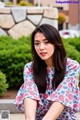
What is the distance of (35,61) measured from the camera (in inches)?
123

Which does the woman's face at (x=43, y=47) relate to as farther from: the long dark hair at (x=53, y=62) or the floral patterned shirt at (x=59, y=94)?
the floral patterned shirt at (x=59, y=94)

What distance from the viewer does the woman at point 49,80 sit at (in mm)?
2921

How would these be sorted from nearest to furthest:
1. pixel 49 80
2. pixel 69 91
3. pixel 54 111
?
pixel 54 111 < pixel 69 91 < pixel 49 80

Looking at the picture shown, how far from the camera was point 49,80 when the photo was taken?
305 cm

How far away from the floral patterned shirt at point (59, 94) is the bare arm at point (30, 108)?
30 millimetres

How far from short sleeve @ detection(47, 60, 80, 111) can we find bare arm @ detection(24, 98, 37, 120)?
12 centimetres

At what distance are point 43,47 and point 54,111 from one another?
1.50ft

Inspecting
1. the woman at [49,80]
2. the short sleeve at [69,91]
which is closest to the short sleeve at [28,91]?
the woman at [49,80]

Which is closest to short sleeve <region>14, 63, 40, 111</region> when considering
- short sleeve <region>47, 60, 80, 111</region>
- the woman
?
the woman

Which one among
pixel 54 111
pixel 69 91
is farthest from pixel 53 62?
pixel 54 111

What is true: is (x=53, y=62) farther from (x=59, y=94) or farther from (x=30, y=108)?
(x=30, y=108)

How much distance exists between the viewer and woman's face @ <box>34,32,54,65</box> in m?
2.95

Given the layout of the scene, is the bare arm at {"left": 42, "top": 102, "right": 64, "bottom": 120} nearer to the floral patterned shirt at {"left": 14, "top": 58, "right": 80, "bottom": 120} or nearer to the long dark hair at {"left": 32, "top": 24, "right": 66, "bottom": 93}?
the floral patterned shirt at {"left": 14, "top": 58, "right": 80, "bottom": 120}

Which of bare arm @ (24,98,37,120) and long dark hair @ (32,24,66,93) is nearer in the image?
bare arm @ (24,98,37,120)
